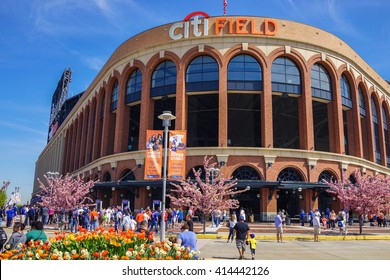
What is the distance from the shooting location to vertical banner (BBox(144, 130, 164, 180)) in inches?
993

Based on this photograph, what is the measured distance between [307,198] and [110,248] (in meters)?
29.2

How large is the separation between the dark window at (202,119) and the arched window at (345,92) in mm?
15107

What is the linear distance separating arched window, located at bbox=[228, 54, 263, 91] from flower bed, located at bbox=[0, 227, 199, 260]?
2861cm

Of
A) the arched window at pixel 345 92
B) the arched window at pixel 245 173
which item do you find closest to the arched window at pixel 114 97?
the arched window at pixel 245 173

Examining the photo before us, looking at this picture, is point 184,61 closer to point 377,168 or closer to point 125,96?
point 125,96

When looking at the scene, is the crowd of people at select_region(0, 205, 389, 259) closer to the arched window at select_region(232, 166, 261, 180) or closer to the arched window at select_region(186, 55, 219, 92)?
the arched window at select_region(232, 166, 261, 180)

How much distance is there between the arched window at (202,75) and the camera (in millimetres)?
35219

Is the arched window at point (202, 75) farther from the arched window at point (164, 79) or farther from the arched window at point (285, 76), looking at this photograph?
the arched window at point (285, 76)

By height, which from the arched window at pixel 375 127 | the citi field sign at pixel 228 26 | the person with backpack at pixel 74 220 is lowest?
the person with backpack at pixel 74 220

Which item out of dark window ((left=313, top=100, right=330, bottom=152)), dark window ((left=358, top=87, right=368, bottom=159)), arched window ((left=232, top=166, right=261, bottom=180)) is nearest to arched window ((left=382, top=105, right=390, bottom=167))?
dark window ((left=358, top=87, right=368, bottom=159))

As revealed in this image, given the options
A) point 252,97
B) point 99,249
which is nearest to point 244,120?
point 252,97

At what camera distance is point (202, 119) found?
49.2 metres

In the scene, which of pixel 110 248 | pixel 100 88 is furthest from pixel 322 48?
pixel 110 248

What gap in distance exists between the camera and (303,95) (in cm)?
3556
